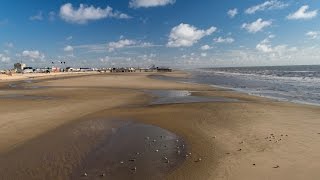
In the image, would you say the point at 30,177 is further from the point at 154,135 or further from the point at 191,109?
the point at 191,109

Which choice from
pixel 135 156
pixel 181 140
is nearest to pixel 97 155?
pixel 135 156

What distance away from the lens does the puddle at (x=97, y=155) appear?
9016 millimetres

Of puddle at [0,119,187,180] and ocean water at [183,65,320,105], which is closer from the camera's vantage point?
puddle at [0,119,187,180]

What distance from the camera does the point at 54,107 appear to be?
21469 millimetres

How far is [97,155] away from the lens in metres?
10.7

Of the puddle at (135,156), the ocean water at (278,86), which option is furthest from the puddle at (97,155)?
the ocean water at (278,86)

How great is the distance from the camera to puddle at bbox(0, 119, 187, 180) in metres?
9.02

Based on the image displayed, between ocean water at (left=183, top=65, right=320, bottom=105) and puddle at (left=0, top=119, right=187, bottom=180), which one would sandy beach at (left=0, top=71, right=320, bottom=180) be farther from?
ocean water at (left=183, top=65, right=320, bottom=105)

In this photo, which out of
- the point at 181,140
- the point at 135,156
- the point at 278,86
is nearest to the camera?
the point at 135,156

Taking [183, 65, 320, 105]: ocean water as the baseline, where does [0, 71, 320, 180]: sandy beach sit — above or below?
above

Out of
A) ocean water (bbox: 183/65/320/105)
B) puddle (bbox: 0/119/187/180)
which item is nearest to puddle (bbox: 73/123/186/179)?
puddle (bbox: 0/119/187/180)

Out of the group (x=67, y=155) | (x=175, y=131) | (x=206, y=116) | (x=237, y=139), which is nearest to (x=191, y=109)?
(x=206, y=116)

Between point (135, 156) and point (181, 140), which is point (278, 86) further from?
point (135, 156)

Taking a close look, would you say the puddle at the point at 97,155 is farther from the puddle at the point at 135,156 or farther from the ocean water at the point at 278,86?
the ocean water at the point at 278,86
